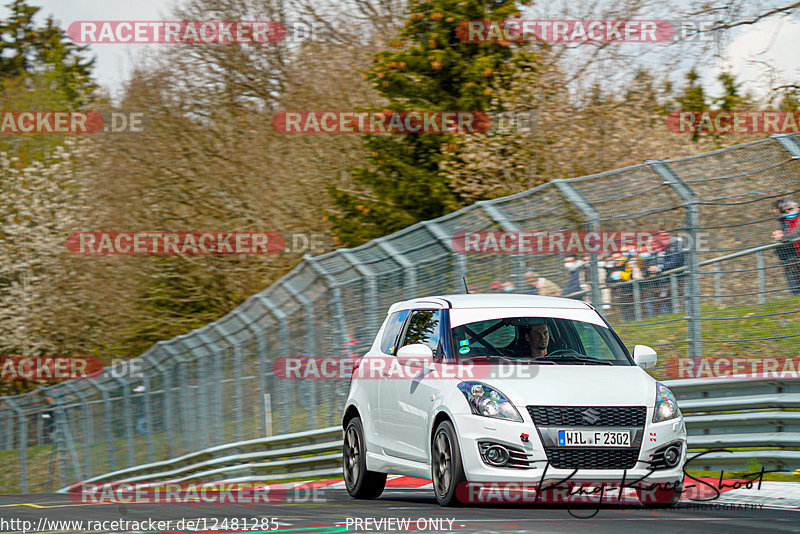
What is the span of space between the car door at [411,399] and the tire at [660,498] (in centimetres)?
166

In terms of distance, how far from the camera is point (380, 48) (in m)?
36.3

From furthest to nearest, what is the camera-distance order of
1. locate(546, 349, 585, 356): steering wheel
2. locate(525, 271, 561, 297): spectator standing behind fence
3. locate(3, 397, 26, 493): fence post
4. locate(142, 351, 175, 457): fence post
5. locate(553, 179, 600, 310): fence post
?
locate(3, 397, 26, 493): fence post → locate(142, 351, 175, 457): fence post → locate(525, 271, 561, 297): spectator standing behind fence → locate(553, 179, 600, 310): fence post → locate(546, 349, 585, 356): steering wheel

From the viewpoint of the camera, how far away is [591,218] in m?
12.6

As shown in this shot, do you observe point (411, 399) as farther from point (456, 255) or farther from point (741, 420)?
point (456, 255)

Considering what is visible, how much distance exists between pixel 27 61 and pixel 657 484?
6678 cm

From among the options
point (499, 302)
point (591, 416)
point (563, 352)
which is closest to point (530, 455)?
point (591, 416)

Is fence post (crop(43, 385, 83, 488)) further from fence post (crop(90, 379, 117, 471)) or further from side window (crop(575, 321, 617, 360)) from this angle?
side window (crop(575, 321, 617, 360))

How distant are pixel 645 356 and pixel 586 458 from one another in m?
1.24

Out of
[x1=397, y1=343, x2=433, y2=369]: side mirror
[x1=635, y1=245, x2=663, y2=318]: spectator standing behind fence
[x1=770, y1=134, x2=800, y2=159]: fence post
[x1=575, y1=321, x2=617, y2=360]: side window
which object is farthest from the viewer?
[x1=635, y1=245, x2=663, y2=318]: spectator standing behind fence

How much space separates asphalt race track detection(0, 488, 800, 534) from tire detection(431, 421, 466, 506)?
14cm

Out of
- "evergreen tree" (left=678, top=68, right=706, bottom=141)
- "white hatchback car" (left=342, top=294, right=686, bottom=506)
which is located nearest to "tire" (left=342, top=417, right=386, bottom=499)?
"white hatchback car" (left=342, top=294, right=686, bottom=506)

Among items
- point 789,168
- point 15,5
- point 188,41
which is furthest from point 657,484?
point 15,5

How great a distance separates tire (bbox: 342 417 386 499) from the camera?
10.9 metres

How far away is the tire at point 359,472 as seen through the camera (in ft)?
35.9
